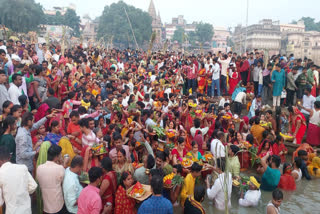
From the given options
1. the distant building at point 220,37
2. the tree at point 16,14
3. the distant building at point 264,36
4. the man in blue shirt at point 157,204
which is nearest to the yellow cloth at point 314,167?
the man in blue shirt at point 157,204

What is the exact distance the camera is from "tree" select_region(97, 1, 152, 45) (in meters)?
70.9

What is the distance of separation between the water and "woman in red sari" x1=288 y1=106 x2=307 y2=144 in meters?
2.05

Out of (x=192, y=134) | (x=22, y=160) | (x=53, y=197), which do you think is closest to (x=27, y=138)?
(x=22, y=160)

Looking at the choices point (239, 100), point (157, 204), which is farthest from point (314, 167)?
point (157, 204)

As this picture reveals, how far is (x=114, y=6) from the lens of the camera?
78312 mm

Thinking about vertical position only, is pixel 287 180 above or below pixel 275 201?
below

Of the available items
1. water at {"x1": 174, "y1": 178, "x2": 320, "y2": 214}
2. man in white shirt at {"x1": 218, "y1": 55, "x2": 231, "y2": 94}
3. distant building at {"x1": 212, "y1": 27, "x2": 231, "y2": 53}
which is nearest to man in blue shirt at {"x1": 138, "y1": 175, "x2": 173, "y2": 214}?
water at {"x1": 174, "y1": 178, "x2": 320, "y2": 214}

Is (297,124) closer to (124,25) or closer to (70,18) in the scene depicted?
(124,25)

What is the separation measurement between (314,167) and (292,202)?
4.63 ft

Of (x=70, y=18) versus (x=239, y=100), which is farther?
(x=70, y=18)

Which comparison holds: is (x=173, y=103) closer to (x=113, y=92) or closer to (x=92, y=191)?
(x=113, y=92)

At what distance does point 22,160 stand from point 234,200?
4083 millimetres

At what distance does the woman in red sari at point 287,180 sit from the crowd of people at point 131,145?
0.02m

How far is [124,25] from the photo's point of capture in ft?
236
